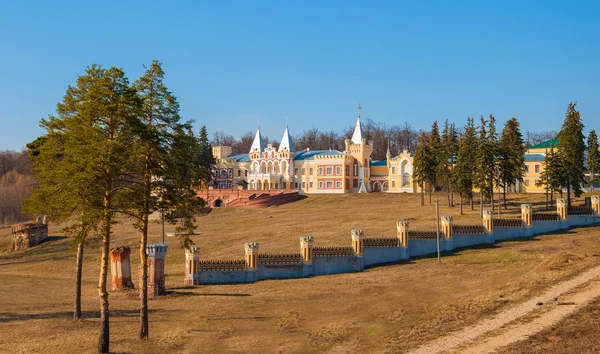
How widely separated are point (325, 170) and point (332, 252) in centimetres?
5792

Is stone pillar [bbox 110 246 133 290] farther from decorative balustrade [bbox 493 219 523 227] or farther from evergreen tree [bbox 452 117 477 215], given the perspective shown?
evergreen tree [bbox 452 117 477 215]

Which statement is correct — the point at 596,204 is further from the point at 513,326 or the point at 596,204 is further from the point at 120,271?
the point at 120,271

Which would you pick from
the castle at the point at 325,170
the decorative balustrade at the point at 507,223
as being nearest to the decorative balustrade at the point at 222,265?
the decorative balustrade at the point at 507,223

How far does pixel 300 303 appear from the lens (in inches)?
1033

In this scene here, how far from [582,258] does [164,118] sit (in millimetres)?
21986

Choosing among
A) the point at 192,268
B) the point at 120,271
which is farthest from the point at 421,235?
the point at 120,271

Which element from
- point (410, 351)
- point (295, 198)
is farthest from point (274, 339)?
point (295, 198)

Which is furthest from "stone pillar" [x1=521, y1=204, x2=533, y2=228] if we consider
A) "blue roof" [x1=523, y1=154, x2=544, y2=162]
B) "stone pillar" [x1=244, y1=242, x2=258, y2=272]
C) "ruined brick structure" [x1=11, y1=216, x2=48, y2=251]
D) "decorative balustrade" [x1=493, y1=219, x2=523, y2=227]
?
"ruined brick structure" [x1=11, y1=216, x2=48, y2=251]

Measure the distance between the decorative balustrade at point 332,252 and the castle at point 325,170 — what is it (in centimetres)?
5164

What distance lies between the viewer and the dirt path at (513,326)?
17.9 m

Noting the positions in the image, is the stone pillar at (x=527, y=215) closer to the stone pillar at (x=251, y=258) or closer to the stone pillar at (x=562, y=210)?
the stone pillar at (x=562, y=210)

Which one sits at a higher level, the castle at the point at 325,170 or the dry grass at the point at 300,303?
the castle at the point at 325,170

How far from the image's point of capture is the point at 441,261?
3756cm

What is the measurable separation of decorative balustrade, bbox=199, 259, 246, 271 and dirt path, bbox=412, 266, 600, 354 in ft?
54.4
